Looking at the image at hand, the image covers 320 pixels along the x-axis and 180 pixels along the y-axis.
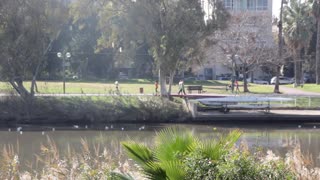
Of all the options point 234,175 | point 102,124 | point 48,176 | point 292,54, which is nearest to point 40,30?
point 102,124

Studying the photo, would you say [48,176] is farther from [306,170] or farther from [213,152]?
[306,170]

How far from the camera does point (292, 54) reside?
6794cm

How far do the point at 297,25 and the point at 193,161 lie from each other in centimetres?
6055

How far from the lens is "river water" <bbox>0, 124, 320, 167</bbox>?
2633cm

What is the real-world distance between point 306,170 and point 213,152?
276 centimetres

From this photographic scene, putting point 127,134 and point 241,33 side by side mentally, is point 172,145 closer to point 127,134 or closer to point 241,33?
point 127,134

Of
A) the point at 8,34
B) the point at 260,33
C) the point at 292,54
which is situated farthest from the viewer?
the point at 292,54

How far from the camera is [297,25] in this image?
64938 mm

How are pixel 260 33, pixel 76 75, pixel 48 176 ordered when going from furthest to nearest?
pixel 76 75 < pixel 260 33 < pixel 48 176

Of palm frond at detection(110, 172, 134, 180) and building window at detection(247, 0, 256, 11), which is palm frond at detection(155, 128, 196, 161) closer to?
palm frond at detection(110, 172, 134, 180)

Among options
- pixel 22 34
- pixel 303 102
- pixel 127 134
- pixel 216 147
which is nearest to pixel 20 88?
pixel 22 34

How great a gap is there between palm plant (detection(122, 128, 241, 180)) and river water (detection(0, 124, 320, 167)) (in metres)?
16.6

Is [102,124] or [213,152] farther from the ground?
[213,152]

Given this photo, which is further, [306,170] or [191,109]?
[191,109]
